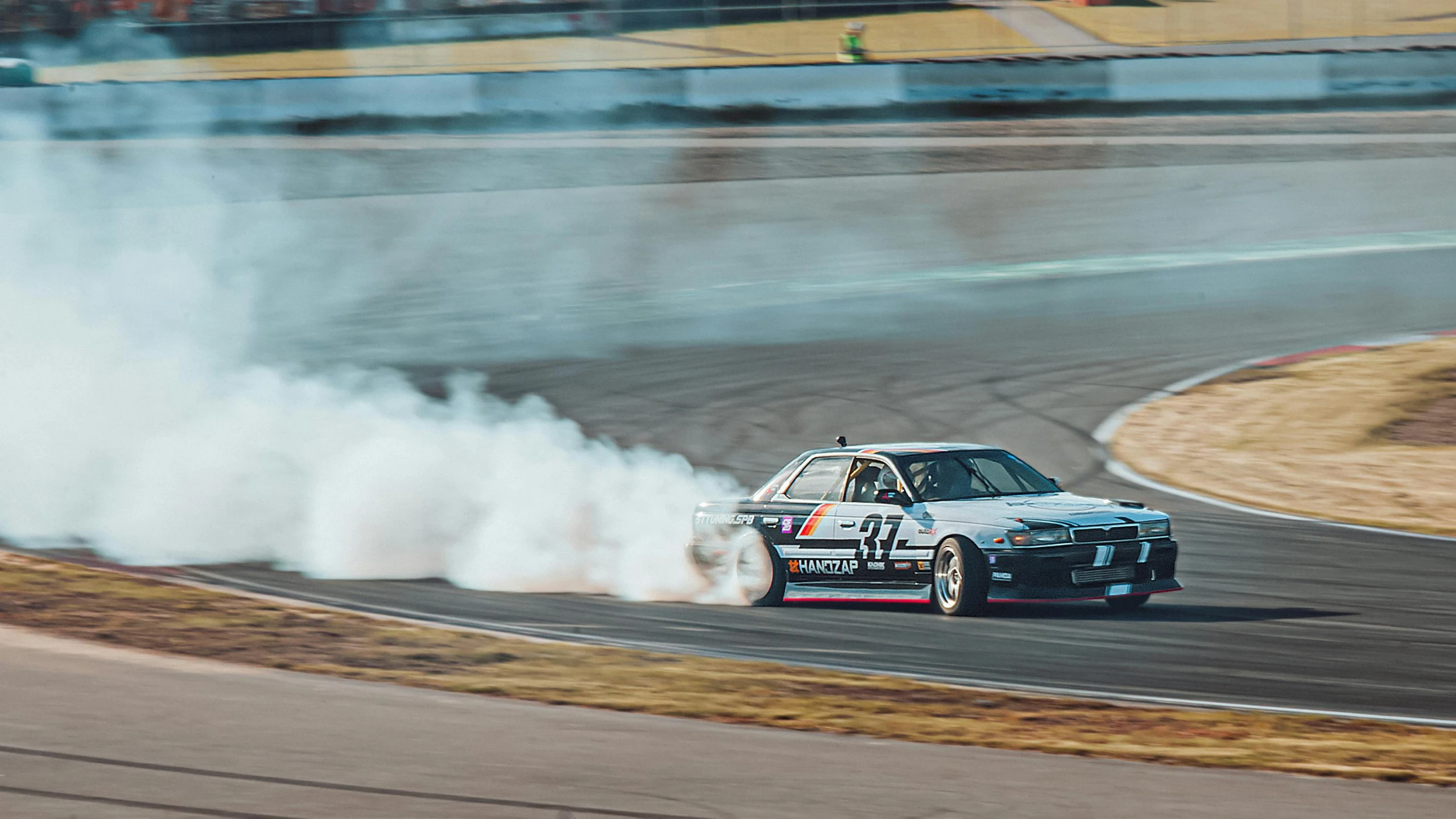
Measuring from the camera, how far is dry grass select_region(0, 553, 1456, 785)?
650 cm

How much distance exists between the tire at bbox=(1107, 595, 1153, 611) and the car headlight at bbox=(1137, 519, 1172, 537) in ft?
1.35

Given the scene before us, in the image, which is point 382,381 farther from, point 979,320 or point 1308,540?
point 1308,540

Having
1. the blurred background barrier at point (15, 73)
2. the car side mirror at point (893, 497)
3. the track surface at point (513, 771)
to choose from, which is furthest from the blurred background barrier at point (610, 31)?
the track surface at point (513, 771)

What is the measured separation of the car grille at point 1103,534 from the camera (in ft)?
31.2

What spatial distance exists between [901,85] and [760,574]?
19.7 metres

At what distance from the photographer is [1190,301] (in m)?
22.0

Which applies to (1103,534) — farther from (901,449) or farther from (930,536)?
(901,449)

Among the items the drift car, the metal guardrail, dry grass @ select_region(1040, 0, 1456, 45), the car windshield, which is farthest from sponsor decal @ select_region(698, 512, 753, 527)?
dry grass @ select_region(1040, 0, 1456, 45)

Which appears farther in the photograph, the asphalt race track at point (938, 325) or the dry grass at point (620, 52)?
the dry grass at point (620, 52)

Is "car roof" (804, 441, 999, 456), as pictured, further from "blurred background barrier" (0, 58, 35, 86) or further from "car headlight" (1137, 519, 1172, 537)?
"blurred background barrier" (0, 58, 35, 86)

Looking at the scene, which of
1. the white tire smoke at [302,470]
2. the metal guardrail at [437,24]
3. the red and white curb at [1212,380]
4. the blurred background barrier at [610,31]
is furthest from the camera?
the metal guardrail at [437,24]

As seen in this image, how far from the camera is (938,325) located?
69.6ft

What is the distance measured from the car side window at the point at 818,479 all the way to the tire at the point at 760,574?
1.34 ft

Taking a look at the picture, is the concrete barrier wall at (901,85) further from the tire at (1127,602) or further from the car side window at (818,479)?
the tire at (1127,602)
